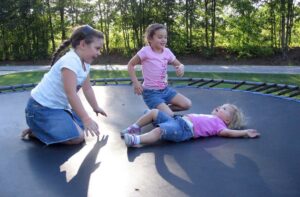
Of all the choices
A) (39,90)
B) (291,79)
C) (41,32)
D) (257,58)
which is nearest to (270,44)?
(257,58)

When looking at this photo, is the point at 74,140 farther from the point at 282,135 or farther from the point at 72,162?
the point at 282,135

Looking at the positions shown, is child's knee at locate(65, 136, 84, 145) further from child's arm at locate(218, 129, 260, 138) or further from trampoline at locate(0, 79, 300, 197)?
child's arm at locate(218, 129, 260, 138)

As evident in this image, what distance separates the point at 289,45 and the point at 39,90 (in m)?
6.24

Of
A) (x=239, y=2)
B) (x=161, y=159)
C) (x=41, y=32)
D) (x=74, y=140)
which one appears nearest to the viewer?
(x=161, y=159)

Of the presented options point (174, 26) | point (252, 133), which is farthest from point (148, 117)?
point (174, 26)

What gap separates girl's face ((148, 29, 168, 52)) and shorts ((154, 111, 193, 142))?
63 centimetres

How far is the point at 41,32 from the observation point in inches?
331

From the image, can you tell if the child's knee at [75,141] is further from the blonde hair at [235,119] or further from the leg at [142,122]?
the blonde hair at [235,119]

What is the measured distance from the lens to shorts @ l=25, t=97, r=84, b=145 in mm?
1975

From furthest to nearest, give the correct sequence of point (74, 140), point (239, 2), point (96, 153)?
1. point (239, 2)
2. point (74, 140)
3. point (96, 153)

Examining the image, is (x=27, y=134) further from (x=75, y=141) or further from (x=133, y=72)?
(x=133, y=72)

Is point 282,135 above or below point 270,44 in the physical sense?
below

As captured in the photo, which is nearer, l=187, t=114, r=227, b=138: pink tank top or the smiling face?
the smiling face

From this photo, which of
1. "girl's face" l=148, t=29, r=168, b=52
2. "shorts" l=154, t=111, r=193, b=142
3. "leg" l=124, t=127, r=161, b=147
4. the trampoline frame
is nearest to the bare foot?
"leg" l=124, t=127, r=161, b=147
